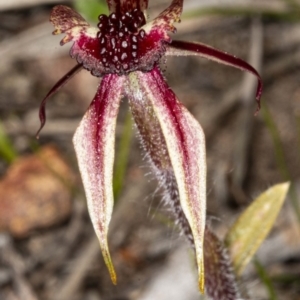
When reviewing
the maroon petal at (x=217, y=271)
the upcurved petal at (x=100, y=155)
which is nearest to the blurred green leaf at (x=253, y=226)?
the maroon petal at (x=217, y=271)

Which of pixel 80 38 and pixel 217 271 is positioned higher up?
pixel 80 38

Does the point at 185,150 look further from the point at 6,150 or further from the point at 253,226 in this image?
the point at 6,150

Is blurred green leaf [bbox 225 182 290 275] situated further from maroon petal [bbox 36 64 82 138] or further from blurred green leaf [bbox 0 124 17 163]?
blurred green leaf [bbox 0 124 17 163]

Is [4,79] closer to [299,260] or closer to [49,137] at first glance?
[49,137]

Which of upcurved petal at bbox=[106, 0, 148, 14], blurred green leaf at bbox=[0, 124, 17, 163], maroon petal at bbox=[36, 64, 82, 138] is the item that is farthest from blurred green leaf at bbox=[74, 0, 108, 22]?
maroon petal at bbox=[36, 64, 82, 138]

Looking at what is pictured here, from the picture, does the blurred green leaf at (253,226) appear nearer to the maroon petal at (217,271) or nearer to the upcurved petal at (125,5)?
the maroon petal at (217,271)

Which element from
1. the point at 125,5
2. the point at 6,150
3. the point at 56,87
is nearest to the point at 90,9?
the point at 6,150
